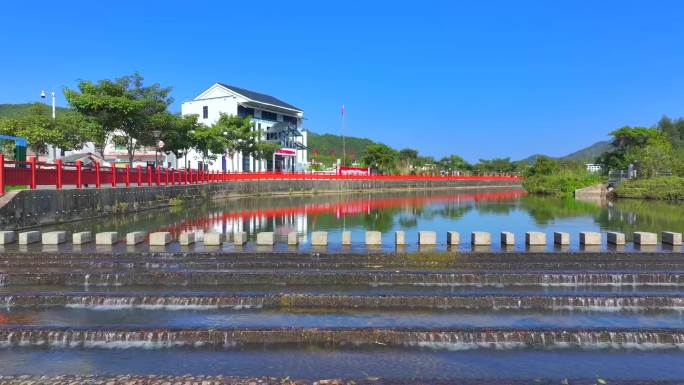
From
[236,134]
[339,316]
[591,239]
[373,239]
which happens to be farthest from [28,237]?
[236,134]

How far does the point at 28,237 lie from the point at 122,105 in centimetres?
A: 1490

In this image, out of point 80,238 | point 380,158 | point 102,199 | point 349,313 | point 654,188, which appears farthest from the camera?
point 380,158

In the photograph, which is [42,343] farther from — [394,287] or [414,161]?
[414,161]

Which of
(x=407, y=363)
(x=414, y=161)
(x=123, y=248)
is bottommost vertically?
(x=407, y=363)

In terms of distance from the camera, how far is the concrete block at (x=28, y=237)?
14281 mm

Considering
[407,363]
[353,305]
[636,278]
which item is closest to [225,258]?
[353,305]

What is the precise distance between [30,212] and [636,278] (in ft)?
63.9

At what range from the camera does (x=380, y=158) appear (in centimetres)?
8194

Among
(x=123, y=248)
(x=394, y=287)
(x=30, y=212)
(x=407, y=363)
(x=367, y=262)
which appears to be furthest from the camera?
(x=30, y=212)

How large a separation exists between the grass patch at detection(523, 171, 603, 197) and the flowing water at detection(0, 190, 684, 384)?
44.3 meters

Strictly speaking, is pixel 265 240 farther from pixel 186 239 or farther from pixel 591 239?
pixel 591 239

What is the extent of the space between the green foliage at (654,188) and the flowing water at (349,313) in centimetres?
3782

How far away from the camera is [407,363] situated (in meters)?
7.05

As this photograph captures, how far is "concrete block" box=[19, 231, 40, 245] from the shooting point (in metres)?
14.3
